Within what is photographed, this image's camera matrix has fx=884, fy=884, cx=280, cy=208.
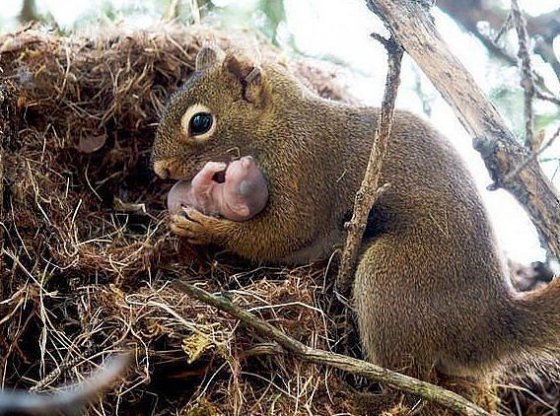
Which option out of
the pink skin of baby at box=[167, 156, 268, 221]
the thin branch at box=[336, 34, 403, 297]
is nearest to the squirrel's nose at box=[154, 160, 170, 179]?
the pink skin of baby at box=[167, 156, 268, 221]

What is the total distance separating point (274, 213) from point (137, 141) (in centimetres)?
77

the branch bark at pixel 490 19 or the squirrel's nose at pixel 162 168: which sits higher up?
the branch bark at pixel 490 19

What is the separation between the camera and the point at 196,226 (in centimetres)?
304

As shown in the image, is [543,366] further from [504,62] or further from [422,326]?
[504,62]

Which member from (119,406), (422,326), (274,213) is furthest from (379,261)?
(119,406)

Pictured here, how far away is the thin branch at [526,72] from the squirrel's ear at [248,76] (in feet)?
4.88

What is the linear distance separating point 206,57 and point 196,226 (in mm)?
738

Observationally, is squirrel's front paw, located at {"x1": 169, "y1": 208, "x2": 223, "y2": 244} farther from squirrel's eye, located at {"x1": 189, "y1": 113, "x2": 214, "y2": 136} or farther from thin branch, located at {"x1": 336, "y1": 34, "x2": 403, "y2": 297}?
thin branch, located at {"x1": 336, "y1": 34, "x2": 403, "y2": 297}

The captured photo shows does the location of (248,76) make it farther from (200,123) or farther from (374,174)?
(374,174)

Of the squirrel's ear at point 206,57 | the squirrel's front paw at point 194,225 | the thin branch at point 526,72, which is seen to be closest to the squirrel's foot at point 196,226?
the squirrel's front paw at point 194,225

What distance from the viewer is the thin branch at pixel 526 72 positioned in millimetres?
1773

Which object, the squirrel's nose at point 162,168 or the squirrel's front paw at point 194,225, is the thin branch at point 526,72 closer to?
the squirrel's front paw at point 194,225

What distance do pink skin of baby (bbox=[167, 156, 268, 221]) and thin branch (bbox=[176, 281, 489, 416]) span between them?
829 millimetres

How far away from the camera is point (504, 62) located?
2.78 metres
